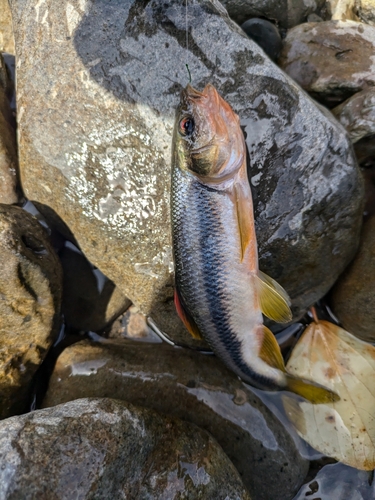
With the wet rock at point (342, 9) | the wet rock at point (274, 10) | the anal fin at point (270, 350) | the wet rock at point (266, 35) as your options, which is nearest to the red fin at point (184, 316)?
the anal fin at point (270, 350)

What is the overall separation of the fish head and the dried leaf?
2040mm

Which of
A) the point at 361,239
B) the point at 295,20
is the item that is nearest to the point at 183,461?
the point at 361,239

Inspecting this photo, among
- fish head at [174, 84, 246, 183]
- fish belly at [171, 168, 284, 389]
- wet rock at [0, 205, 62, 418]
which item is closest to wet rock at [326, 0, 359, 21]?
fish head at [174, 84, 246, 183]

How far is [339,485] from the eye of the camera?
323 cm

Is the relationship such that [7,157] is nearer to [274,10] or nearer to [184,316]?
[184,316]

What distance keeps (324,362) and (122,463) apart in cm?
209

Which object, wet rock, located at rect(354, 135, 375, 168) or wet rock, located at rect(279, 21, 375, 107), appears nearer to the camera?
wet rock, located at rect(354, 135, 375, 168)

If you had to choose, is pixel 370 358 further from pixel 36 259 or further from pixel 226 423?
pixel 36 259

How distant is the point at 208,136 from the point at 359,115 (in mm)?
1679

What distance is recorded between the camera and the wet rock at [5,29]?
3.60 m

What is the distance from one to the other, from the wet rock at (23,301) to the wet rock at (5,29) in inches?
79.9

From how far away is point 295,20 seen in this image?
157 inches

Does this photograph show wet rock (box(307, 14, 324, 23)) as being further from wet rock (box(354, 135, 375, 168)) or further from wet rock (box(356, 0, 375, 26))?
wet rock (box(354, 135, 375, 168))

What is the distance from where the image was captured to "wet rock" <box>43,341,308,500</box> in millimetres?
2945
